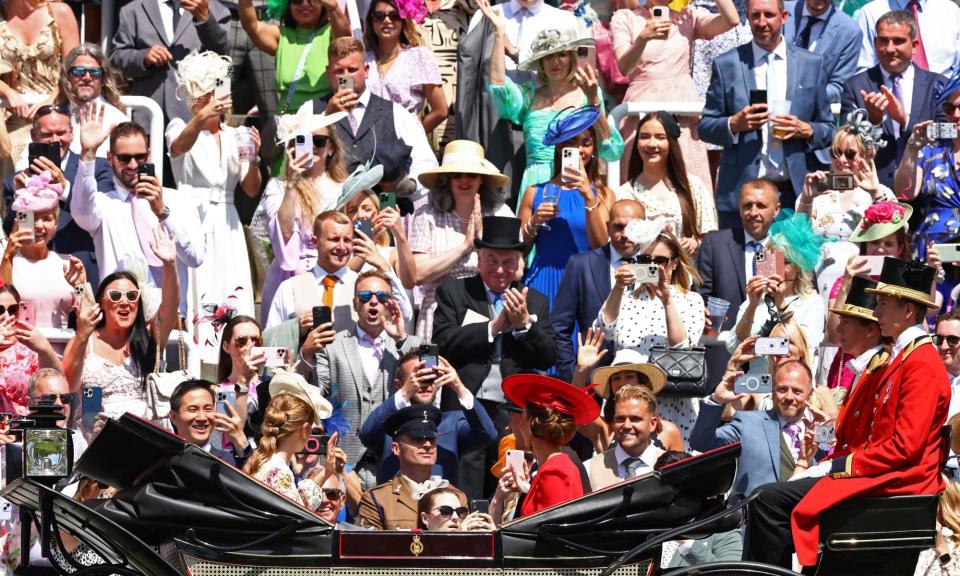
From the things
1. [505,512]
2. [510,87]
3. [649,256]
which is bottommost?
[505,512]

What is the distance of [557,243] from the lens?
13844 mm

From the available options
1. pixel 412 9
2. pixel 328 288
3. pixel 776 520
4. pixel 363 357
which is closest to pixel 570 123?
pixel 412 9

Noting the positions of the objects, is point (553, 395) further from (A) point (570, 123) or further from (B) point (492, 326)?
(A) point (570, 123)

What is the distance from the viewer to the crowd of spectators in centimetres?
1184

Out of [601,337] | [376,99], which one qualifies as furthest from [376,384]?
[376,99]

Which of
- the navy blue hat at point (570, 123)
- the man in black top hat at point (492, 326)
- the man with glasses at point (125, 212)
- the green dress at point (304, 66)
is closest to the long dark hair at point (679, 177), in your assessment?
the navy blue hat at point (570, 123)

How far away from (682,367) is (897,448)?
8.58ft

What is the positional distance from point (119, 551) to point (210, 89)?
5.13 meters

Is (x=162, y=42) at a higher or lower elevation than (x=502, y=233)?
higher

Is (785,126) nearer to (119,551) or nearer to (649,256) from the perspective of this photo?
(649,256)

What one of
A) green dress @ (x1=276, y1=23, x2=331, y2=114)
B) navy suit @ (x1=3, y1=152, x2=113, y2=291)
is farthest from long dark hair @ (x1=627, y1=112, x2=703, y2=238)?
navy suit @ (x1=3, y1=152, x2=113, y2=291)

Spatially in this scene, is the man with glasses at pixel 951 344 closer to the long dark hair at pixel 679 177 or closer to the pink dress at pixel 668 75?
the long dark hair at pixel 679 177

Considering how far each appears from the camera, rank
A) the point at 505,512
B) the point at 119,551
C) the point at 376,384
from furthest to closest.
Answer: the point at 376,384, the point at 505,512, the point at 119,551

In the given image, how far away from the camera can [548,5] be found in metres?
15.0
